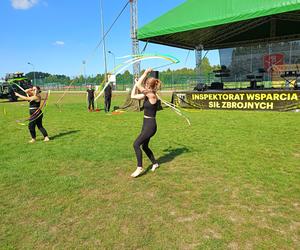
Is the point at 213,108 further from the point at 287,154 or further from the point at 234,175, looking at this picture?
the point at 234,175

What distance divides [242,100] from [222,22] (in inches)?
178

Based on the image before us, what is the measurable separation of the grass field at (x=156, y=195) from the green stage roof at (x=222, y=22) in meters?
7.35

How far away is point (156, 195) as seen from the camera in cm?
467

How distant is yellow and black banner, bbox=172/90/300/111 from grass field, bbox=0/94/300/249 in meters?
6.58

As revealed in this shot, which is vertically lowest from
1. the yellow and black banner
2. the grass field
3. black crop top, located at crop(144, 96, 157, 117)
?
the grass field

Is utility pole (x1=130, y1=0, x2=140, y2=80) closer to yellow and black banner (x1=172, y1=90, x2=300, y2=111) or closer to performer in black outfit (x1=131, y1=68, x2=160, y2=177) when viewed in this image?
yellow and black banner (x1=172, y1=90, x2=300, y2=111)

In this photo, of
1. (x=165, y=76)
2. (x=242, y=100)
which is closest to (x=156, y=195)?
(x=242, y=100)

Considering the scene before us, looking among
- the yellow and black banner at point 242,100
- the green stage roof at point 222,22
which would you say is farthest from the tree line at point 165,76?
the yellow and black banner at point 242,100

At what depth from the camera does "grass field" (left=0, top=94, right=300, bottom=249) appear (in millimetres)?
3414

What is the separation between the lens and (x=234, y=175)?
5453mm

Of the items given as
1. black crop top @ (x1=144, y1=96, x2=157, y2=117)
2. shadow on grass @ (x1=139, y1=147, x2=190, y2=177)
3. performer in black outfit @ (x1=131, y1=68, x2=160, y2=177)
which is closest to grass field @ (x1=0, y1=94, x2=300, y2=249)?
shadow on grass @ (x1=139, y1=147, x2=190, y2=177)

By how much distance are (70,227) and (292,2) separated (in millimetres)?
13165

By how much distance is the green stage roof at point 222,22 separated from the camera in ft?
42.6

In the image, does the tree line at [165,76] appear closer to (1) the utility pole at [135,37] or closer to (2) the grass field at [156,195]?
(1) the utility pole at [135,37]
